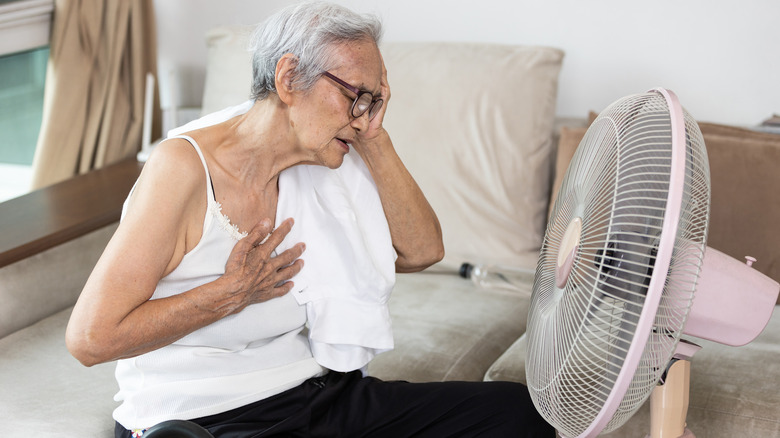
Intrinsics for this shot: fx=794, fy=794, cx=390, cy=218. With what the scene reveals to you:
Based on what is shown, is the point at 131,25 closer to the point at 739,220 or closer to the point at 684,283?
the point at 739,220

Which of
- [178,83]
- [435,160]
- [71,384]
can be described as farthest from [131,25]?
[71,384]

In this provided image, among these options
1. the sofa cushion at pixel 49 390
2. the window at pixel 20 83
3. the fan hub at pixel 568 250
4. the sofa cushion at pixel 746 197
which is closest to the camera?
the fan hub at pixel 568 250

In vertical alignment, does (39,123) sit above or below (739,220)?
below

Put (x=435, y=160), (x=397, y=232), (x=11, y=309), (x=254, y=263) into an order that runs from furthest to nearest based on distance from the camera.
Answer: (x=435, y=160) < (x=11, y=309) < (x=397, y=232) < (x=254, y=263)

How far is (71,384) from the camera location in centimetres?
156

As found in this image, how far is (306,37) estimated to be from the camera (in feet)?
4.05

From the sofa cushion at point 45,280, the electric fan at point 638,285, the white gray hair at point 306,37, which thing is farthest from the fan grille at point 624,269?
the sofa cushion at point 45,280

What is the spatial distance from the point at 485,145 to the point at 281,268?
0.90m

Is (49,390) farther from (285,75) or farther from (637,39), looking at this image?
(637,39)

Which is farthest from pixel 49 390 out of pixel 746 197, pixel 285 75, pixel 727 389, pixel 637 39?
pixel 637 39

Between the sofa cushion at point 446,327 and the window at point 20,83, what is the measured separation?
1.40m

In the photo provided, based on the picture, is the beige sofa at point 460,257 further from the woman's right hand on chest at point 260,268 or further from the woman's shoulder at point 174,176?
the woman's shoulder at point 174,176

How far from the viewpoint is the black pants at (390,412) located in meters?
1.34

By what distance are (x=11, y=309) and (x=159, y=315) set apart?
0.77 meters
